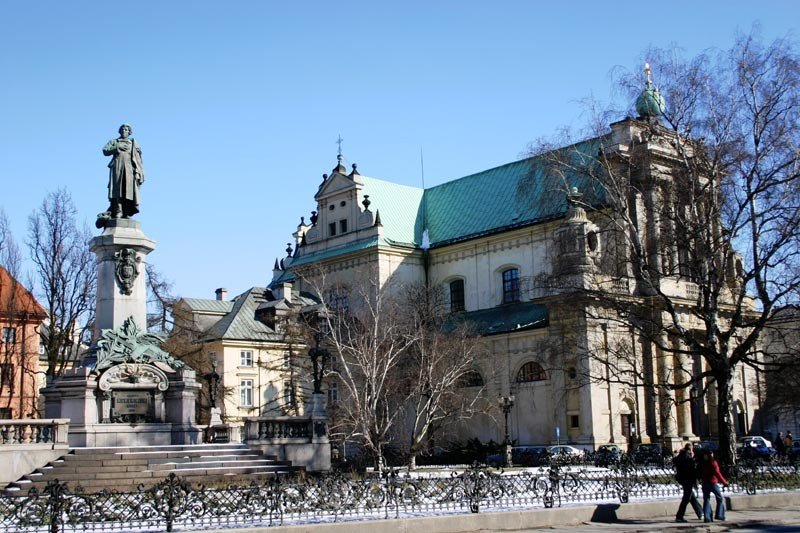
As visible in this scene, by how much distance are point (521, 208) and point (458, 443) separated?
51.2 ft

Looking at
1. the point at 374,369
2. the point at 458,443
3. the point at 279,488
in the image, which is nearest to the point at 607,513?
the point at 279,488

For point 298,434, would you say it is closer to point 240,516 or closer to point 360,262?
point 240,516

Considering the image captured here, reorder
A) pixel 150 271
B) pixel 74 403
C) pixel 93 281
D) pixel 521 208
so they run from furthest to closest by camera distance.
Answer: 1. pixel 521 208
2. pixel 150 271
3. pixel 93 281
4. pixel 74 403

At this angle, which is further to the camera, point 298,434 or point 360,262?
point 360,262

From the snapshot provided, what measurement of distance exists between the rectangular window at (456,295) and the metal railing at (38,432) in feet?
134

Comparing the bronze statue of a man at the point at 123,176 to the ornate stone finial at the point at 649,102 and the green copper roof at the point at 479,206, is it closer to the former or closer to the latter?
the ornate stone finial at the point at 649,102

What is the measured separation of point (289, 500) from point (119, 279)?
36.3 ft

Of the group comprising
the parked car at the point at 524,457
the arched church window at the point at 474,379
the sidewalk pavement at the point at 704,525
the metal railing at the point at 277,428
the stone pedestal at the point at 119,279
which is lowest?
the parked car at the point at 524,457

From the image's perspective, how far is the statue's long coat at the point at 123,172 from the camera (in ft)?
88.0

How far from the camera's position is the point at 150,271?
4969 cm

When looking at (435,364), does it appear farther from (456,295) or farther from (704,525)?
(704,525)

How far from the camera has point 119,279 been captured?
2583 centimetres

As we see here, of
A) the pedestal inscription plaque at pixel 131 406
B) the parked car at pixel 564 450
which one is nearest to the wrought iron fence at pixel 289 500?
the pedestal inscription plaque at pixel 131 406

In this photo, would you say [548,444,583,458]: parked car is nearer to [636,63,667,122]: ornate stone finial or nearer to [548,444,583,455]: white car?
[548,444,583,455]: white car
